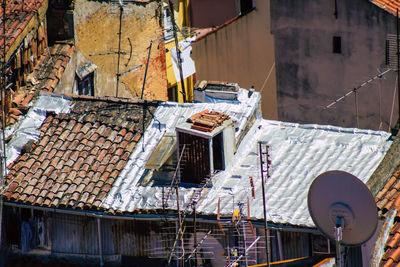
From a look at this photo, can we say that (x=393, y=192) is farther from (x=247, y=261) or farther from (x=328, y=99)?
(x=328, y=99)

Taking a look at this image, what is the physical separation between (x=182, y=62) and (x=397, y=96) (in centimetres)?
729

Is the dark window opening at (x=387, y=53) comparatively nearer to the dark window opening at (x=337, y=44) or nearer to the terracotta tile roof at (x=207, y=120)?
the dark window opening at (x=337, y=44)

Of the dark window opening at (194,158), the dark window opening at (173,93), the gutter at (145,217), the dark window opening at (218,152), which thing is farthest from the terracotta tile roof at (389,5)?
the gutter at (145,217)

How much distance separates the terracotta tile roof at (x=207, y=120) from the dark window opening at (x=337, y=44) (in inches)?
356

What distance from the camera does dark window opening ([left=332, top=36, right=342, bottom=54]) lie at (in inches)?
1529

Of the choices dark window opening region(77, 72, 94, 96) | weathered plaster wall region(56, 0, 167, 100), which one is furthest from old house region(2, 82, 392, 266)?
weathered plaster wall region(56, 0, 167, 100)

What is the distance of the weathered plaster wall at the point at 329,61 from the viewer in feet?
124

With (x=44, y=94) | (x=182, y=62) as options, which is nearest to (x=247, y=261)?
(x=44, y=94)

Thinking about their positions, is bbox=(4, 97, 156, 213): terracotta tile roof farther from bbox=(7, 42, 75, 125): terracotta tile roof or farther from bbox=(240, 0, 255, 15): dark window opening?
bbox=(240, 0, 255, 15): dark window opening

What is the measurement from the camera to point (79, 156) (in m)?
31.1

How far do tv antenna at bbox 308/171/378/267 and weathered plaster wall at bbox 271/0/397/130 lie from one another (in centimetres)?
1298

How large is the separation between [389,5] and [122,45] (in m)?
7.79

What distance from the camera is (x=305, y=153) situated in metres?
30.4

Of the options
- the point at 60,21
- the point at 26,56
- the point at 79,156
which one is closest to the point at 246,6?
the point at 60,21
